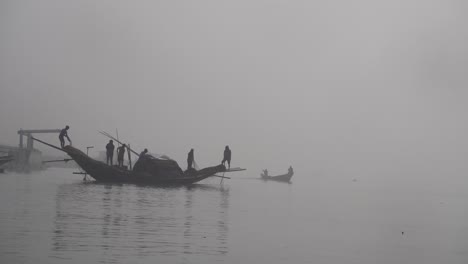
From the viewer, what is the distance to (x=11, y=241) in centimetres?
989

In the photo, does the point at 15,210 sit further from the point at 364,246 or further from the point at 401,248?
the point at 401,248

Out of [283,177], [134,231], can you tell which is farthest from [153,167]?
[283,177]

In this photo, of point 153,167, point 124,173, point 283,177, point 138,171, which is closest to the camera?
point 124,173

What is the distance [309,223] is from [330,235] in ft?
10.2

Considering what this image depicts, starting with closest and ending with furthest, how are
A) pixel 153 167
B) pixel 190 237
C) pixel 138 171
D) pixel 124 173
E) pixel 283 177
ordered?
1. pixel 190 237
2. pixel 124 173
3. pixel 138 171
4. pixel 153 167
5. pixel 283 177

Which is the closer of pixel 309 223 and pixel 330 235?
pixel 330 235

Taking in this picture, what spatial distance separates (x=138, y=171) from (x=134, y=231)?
23034 millimetres

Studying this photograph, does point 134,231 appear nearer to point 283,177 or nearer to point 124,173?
point 124,173

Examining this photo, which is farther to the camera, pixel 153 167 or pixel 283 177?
pixel 283 177

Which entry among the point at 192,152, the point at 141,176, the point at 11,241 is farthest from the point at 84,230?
the point at 192,152

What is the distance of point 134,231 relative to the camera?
485 inches

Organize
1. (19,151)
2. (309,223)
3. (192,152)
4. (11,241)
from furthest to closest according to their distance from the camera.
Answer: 1. (19,151)
2. (192,152)
3. (309,223)
4. (11,241)

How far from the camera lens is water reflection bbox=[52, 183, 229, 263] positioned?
9852 mm

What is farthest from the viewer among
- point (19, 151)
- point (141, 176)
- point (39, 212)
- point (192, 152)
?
point (19, 151)
